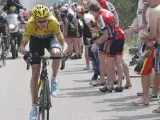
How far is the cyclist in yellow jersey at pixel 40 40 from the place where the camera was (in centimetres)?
824

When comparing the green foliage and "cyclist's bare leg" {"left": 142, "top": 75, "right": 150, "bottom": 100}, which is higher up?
the green foliage

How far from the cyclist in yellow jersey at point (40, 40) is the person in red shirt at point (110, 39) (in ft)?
8.21

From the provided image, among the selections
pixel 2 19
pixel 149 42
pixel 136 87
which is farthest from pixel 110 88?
pixel 2 19

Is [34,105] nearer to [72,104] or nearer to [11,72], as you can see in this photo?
[72,104]

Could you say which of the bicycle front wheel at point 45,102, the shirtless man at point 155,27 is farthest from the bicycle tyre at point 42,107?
the shirtless man at point 155,27

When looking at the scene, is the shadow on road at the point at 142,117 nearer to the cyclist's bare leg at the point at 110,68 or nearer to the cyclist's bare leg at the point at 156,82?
the cyclist's bare leg at the point at 156,82

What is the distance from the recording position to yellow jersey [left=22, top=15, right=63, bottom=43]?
8.57 m

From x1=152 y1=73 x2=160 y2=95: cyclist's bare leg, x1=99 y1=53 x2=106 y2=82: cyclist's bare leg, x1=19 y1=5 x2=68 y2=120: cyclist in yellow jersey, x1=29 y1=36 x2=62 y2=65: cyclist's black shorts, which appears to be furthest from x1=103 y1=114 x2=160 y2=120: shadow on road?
x1=99 y1=53 x2=106 y2=82: cyclist's bare leg

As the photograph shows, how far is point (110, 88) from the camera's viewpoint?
1176cm

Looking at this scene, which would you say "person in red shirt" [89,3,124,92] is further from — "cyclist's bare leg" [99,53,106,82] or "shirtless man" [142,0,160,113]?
"shirtless man" [142,0,160,113]

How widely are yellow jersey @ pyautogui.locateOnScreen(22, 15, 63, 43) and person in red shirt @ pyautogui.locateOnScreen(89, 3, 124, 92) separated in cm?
263

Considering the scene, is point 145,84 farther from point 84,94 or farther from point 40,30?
point 40,30

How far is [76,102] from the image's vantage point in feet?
35.5

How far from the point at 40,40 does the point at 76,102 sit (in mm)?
2359
